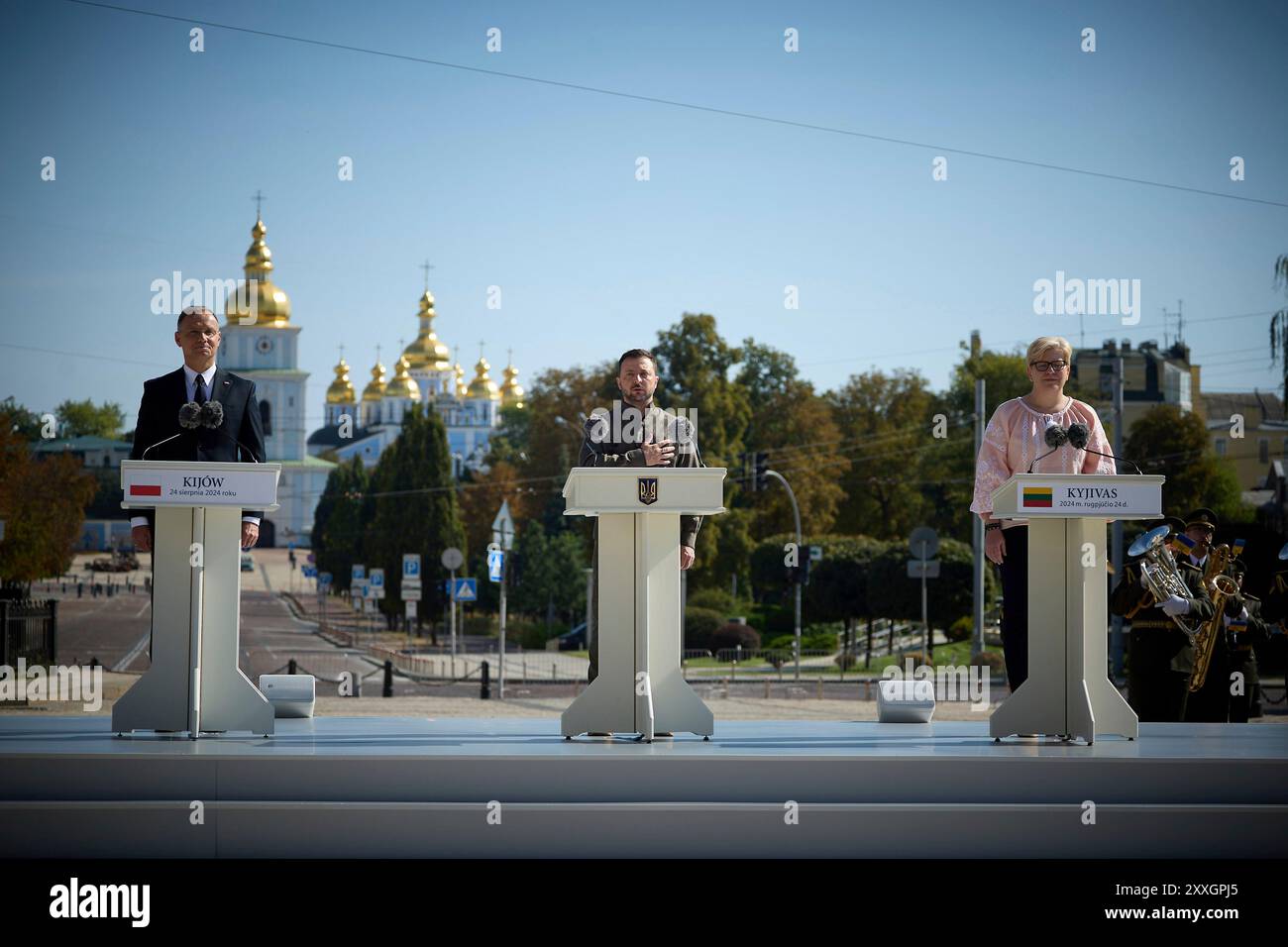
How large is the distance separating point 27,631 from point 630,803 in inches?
777

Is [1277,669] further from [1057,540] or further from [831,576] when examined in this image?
[1057,540]

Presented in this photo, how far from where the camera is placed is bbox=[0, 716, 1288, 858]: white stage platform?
6066 millimetres

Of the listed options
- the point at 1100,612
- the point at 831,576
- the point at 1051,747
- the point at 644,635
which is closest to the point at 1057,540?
the point at 1100,612

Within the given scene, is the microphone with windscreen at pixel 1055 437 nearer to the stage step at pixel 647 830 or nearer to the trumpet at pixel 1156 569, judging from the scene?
the stage step at pixel 647 830

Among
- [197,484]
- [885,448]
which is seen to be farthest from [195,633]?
[885,448]

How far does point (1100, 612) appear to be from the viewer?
7.06 m

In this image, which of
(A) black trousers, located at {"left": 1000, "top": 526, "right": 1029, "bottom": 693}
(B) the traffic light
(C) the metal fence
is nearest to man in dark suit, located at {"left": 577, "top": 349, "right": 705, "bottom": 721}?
(A) black trousers, located at {"left": 1000, "top": 526, "right": 1029, "bottom": 693}

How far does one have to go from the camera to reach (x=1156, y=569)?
10062 millimetres

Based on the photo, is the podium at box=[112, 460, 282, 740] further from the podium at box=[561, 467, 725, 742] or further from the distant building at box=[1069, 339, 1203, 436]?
the distant building at box=[1069, 339, 1203, 436]

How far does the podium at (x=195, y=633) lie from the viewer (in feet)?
22.9

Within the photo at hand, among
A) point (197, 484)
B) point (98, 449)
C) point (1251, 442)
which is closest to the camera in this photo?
point (197, 484)

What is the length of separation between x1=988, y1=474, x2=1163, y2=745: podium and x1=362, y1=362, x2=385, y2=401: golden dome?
15271 cm

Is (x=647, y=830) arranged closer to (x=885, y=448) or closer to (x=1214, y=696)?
(x=1214, y=696)

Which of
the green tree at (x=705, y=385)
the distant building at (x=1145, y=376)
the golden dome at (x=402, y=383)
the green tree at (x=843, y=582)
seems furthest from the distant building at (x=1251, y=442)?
the golden dome at (x=402, y=383)
